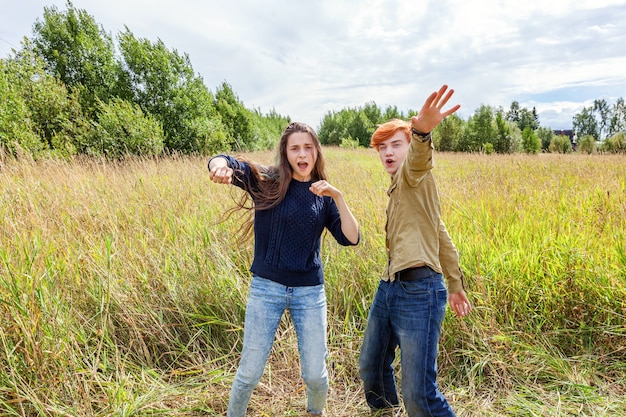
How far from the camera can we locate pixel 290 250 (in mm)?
1643

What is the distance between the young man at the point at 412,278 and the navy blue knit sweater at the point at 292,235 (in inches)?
10.5

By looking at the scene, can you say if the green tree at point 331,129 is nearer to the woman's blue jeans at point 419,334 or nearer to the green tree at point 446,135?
the green tree at point 446,135

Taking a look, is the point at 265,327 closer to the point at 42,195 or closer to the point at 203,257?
the point at 203,257

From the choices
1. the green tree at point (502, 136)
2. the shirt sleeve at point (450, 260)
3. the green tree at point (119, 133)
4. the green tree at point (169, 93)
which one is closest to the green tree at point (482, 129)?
the green tree at point (502, 136)

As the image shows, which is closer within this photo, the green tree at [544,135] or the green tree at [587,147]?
the green tree at [587,147]

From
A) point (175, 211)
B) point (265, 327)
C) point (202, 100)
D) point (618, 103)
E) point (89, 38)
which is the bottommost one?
point (265, 327)

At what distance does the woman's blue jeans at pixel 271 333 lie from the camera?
1.56 metres

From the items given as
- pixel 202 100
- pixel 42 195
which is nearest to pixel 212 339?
pixel 42 195

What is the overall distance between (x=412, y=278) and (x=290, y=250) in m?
0.53

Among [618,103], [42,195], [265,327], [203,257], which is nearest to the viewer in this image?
[265,327]

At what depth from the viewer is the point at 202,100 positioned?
40.0ft

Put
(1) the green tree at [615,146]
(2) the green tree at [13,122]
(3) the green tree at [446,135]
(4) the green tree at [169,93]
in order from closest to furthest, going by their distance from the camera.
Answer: (2) the green tree at [13,122] < (1) the green tree at [615,146] < (4) the green tree at [169,93] < (3) the green tree at [446,135]

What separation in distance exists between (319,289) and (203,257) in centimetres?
128

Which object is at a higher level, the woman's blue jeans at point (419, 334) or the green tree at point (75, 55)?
the green tree at point (75, 55)
